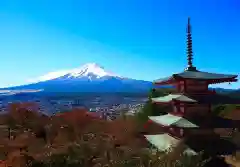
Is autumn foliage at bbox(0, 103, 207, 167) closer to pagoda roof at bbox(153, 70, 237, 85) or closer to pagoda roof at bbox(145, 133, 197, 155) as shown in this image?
pagoda roof at bbox(145, 133, 197, 155)

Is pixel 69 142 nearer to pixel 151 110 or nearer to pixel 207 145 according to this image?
pixel 207 145

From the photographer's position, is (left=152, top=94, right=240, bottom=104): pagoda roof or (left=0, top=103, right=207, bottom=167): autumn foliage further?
(left=0, top=103, right=207, bottom=167): autumn foliage

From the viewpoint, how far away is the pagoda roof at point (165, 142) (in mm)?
14264

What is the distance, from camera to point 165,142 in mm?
16172

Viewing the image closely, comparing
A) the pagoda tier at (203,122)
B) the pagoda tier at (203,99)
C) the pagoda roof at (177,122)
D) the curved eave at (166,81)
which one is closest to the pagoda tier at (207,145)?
the pagoda tier at (203,122)

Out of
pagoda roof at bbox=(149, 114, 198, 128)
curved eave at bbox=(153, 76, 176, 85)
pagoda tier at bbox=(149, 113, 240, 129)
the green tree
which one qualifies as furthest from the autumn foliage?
curved eave at bbox=(153, 76, 176, 85)

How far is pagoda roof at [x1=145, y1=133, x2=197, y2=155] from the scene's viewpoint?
1426 centimetres

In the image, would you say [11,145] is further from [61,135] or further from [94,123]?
[94,123]

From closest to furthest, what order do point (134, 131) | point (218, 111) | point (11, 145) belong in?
point (11, 145) → point (134, 131) → point (218, 111)

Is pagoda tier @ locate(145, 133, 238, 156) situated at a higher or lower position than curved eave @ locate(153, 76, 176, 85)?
lower

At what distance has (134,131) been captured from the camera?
26.2 meters

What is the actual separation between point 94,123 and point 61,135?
25.5ft

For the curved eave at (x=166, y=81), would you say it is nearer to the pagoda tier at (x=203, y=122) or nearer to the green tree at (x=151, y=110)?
the pagoda tier at (x=203, y=122)

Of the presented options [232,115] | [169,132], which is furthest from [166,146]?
[232,115]
